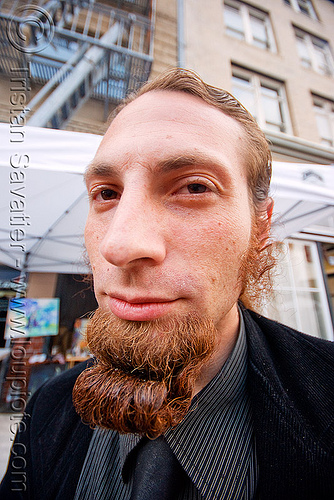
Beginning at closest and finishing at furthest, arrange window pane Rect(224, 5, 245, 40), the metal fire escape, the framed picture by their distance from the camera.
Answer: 1. the metal fire escape
2. the framed picture
3. window pane Rect(224, 5, 245, 40)

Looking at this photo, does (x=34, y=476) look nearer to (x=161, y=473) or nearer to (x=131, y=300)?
(x=161, y=473)

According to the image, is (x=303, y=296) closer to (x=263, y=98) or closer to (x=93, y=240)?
(x=93, y=240)

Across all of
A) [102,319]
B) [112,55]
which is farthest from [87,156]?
[112,55]

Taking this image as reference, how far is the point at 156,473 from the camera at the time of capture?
0.80 meters

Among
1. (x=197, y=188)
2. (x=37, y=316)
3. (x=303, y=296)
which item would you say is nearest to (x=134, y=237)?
(x=197, y=188)

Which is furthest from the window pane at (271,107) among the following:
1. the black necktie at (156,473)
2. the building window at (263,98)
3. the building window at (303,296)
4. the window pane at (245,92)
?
the black necktie at (156,473)

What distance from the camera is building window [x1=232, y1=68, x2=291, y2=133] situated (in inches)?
237

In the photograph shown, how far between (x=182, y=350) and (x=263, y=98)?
7.66 meters

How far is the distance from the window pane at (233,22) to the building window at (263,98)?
1322mm

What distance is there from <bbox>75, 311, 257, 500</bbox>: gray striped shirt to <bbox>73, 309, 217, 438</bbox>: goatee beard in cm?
25

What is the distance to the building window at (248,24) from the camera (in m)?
6.50

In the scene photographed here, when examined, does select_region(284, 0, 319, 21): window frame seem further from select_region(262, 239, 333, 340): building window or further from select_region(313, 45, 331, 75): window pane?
select_region(262, 239, 333, 340): building window

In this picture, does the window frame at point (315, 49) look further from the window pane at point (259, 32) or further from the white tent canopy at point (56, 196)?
the white tent canopy at point (56, 196)

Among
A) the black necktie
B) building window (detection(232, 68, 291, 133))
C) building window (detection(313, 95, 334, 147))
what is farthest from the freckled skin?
building window (detection(313, 95, 334, 147))
